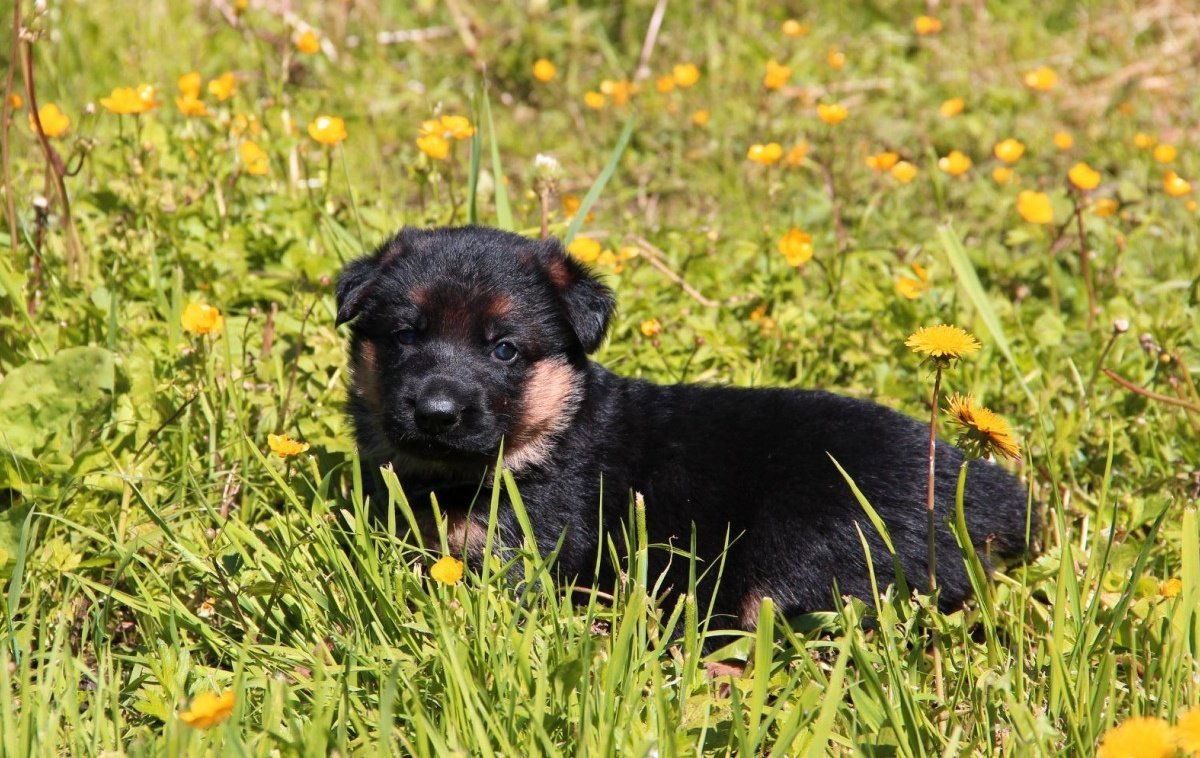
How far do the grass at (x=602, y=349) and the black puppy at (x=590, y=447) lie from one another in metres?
0.15

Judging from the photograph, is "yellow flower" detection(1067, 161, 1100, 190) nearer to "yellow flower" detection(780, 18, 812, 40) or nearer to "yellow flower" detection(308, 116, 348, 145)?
"yellow flower" detection(780, 18, 812, 40)

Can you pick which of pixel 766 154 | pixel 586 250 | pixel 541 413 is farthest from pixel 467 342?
pixel 766 154

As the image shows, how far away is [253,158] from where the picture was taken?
498cm

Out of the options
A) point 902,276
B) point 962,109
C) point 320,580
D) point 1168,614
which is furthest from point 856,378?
point 962,109

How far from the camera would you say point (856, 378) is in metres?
4.68

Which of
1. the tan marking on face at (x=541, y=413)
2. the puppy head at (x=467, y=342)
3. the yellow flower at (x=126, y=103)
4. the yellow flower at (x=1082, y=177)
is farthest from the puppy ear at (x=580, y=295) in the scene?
the yellow flower at (x=1082, y=177)

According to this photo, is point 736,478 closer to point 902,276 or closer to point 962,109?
point 902,276

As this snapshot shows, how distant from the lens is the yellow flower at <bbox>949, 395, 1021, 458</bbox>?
270 centimetres

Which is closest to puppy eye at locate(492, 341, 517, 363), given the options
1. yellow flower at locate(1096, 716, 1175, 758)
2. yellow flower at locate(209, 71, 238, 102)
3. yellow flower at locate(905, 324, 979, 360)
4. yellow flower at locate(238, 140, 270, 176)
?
yellow flower at locate(905, 324, 979, 360)

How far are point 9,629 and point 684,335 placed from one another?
253cm

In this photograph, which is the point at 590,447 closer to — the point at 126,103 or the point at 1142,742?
the point at 1142,742

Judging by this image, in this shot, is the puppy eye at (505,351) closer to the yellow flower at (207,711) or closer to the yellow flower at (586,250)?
the yellow flower at (586,250)

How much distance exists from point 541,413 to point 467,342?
12.0 inches

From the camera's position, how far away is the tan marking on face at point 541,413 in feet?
12.0
